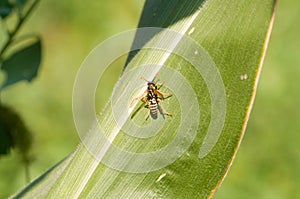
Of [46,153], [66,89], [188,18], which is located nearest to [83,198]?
[188,18]

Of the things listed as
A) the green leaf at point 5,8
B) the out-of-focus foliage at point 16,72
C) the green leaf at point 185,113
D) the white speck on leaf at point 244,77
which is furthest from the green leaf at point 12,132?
the white speck on leaf at point 244,77

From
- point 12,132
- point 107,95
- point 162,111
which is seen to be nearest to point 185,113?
point 162,111

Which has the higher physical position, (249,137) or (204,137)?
(204,137)

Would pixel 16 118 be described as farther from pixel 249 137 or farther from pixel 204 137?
pixel 249 137

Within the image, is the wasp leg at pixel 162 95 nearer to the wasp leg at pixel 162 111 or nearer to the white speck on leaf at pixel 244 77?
the wasp leg at pixel 162 111

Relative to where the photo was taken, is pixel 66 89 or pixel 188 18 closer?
pixel 188 18

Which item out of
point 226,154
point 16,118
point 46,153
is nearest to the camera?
point 226,154

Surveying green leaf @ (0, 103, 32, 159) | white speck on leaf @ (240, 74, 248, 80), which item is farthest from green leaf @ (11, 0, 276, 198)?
green leaf @ (0, 103, 32, 159)

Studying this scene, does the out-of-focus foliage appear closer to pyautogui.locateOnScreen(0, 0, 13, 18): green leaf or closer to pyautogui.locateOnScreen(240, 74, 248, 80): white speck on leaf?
pyautogui.locateOnScreen(0, 0, 13, 18): green leaf
